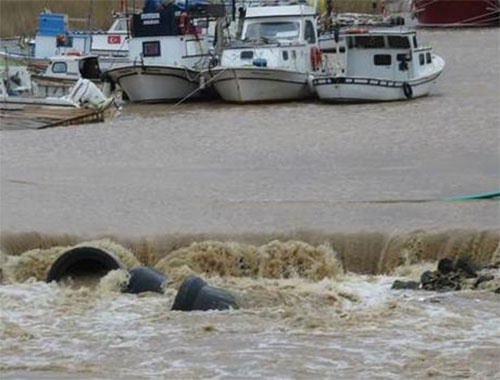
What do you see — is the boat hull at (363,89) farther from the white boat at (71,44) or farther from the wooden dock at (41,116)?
the white boat at (71,44)

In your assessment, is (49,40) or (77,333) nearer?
(77,333)

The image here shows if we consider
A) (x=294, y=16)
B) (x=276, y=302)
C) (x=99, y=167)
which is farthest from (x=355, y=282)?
(x=294, y=16)

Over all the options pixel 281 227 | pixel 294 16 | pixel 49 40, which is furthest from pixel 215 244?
pixel 49 40

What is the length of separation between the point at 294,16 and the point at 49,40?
41.7 feet

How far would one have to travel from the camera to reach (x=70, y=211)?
19.1m

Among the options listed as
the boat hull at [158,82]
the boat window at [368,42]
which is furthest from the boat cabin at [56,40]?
the boat window at [368,42]

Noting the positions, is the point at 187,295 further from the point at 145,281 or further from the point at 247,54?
the point at 247,54

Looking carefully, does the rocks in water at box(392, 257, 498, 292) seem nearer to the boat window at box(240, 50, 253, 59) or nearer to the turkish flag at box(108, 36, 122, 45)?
the boat window at box(240, 50, 253, 59)

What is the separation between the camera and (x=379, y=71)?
1478 inches

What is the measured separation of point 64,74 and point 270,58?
7.24 metres

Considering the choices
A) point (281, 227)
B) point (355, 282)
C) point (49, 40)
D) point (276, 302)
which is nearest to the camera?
point (276, 302)

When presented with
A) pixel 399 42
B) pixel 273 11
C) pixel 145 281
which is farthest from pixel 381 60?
pixel 145 281

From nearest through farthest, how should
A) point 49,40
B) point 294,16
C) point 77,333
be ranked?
point 77,333 < point 294,16 < point 49,40

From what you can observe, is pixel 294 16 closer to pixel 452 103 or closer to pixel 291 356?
pixel 452 103
